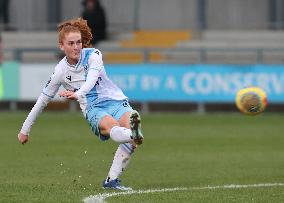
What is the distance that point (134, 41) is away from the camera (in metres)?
32.8

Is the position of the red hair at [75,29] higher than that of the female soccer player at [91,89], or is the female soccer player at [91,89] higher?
the red hair at [75,29]

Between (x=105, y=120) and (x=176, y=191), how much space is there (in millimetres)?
1018

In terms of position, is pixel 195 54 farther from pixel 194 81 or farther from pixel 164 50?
pixel 194 81

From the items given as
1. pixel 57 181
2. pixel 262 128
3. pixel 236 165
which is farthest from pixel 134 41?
pixel 57 181

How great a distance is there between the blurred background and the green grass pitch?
1.19m

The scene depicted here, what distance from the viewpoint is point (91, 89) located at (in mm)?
11031

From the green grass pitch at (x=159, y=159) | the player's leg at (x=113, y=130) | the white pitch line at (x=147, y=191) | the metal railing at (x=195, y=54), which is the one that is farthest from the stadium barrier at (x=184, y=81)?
the player's leg at (x=113, y=130)

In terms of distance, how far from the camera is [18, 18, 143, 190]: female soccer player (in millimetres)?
10938

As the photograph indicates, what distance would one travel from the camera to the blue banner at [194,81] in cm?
2447

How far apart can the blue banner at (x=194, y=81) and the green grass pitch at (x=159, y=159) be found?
87cm

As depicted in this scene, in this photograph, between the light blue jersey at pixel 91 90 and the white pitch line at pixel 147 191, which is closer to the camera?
the white pitch line at pixel 147 191

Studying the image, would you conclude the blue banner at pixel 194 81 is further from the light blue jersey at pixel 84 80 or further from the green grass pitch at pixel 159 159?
the light blue jersey at pixel 84 80

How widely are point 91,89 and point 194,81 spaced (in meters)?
14.1

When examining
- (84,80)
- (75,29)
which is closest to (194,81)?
(84,80)
